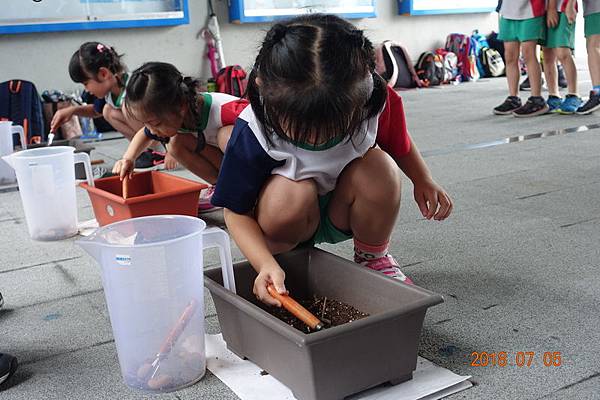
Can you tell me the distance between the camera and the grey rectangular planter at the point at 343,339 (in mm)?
866

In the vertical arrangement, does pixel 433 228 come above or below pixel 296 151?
below

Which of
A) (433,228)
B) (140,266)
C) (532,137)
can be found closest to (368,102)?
(140,266)

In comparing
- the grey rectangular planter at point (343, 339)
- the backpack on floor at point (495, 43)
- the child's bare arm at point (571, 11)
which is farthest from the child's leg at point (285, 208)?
the backpack on floor at point (495, 43)

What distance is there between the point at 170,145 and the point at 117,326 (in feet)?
3.46

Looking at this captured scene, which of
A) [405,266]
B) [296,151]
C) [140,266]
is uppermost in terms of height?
[296,151]

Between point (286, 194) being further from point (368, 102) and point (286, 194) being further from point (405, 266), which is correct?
point (405, 266)

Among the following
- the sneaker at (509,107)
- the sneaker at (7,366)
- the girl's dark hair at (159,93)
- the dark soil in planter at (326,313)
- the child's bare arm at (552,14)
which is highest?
the child's bare arm at (552,14)

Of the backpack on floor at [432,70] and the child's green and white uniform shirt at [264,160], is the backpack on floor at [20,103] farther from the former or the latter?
the backpack on floor at [432,70]

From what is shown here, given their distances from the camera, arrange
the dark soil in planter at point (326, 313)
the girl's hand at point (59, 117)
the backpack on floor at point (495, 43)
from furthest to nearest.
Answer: the backpack on floor at point (495, 43)
the girl's hand at point (59, 117)
the dark soil in planter at point (326, 313)

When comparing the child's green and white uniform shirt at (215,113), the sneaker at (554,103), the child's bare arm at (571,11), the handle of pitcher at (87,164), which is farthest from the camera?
the sneaker at (554,103)

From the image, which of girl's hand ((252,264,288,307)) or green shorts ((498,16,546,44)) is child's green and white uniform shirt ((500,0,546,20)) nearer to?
green shorts ((498,16,546,44))

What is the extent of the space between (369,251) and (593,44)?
272 cm

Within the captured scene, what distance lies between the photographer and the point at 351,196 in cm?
121
